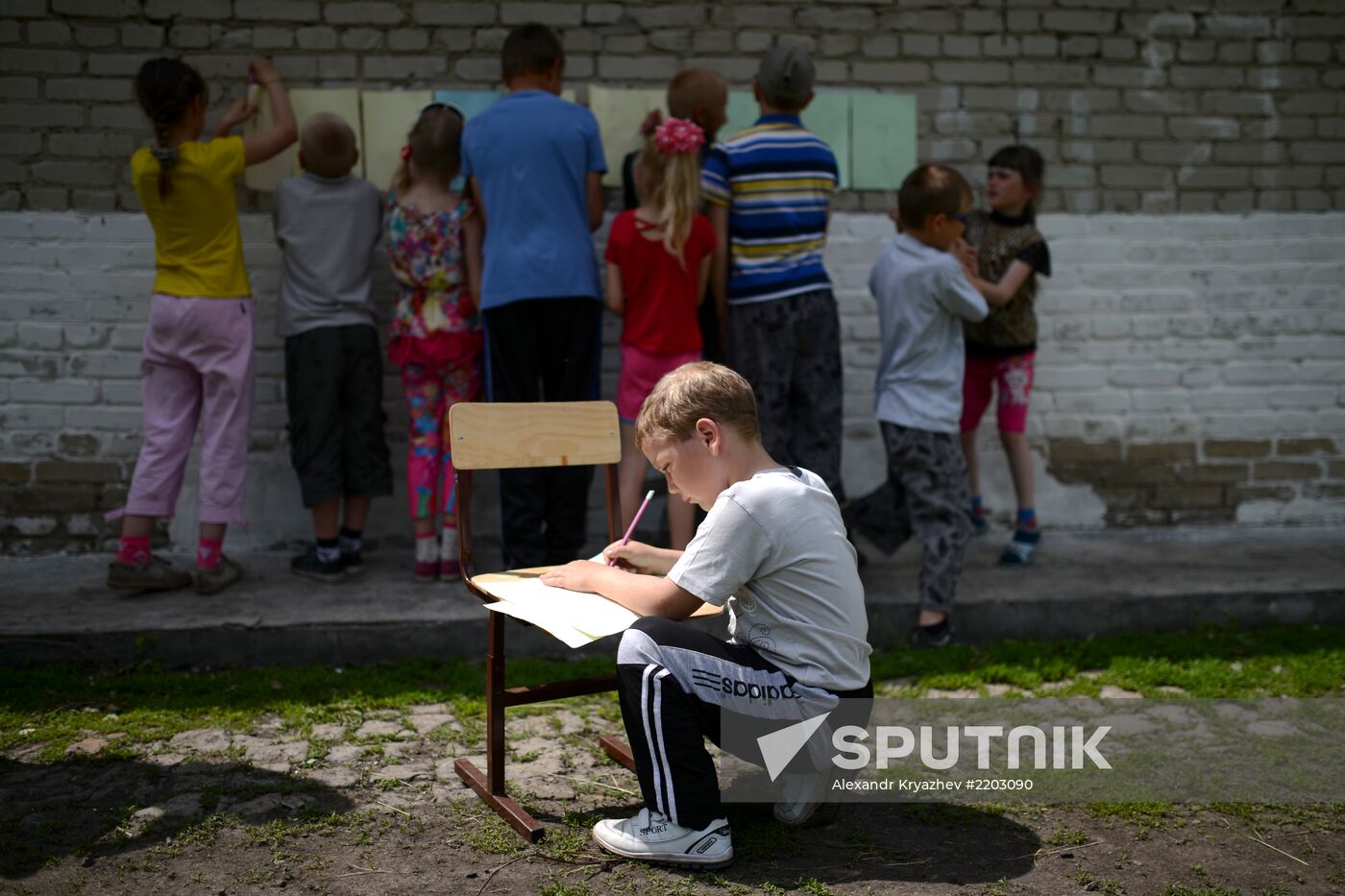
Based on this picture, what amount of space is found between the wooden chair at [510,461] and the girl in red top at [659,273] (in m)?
1.26

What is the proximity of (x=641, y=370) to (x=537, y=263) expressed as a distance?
578mm

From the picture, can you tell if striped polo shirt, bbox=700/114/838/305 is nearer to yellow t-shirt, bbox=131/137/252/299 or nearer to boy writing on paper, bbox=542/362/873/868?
yellow t-shirt, bbox=131/137/252/299

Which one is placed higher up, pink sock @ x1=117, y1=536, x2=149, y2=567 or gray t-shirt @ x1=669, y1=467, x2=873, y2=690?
gray t-shirt @ x1=669, y1=467, x2=873, y2=690

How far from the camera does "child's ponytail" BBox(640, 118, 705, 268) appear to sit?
4594mm

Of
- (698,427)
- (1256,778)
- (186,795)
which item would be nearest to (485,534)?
(186,795)

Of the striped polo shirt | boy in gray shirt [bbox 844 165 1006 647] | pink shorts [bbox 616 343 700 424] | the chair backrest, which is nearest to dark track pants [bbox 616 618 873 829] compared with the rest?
the chair backrest

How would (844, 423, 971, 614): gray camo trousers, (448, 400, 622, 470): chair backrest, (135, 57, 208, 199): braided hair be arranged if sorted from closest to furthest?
1. (448, 400, 622, 470): chair backrest
2. (844, 423, 971, 614): gray camo trousers
3. (135, 57, 208, 199): braided hair

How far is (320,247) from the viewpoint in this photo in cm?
505

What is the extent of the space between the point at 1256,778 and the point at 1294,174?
3.84 m

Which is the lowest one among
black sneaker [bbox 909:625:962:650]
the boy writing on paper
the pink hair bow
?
black sneaker [bbox 909:625:962:650]

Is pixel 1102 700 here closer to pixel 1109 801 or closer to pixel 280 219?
pixel 1109 801

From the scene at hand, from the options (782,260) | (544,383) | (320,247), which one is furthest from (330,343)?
(782,260)

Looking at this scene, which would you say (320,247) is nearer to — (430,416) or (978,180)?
(430,416)

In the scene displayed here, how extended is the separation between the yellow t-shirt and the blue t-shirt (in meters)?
0.98
